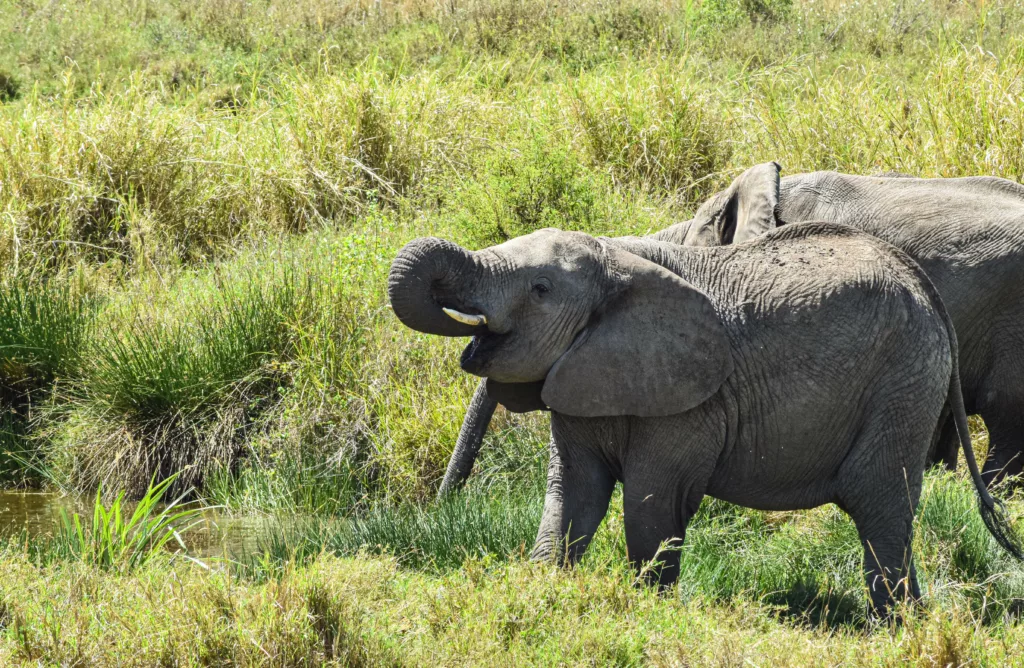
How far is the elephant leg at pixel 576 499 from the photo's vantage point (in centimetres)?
509

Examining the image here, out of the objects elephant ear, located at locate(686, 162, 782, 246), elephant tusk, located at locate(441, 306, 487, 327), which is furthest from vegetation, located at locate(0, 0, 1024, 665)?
elephant ear, located at locate(686, 162, 782, 246)

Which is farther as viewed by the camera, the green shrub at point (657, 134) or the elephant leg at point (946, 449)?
the green shrub at point (657, 134)

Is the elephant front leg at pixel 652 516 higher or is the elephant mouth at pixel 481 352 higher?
the elephant mouth at pixel 481 352

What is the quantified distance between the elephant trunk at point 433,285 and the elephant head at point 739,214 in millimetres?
1726

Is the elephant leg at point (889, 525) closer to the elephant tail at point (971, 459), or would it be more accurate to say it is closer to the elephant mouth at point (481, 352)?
the elephant tail at point (971, 459)

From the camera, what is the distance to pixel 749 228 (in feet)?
19.6

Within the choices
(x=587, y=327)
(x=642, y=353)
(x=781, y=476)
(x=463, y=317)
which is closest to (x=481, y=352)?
(x=463, y=317)

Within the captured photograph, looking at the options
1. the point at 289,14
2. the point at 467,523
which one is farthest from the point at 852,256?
the point at 289,14

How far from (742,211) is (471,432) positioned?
1793 mm

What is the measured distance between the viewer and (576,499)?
512 cm

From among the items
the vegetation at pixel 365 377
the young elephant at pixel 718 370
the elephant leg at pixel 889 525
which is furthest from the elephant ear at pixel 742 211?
the vegetation at pixel 365 377

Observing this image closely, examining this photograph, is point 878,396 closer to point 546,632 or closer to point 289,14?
point 546,632

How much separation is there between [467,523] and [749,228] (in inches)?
78.0

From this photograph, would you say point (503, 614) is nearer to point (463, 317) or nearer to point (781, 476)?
point (463, 317)
